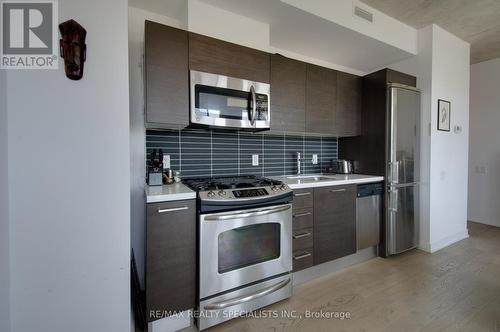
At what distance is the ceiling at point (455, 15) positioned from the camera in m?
2.30

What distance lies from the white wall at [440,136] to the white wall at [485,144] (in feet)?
3.20

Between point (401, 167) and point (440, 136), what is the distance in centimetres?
80

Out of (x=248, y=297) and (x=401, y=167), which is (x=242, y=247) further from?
(x=401, y=167)

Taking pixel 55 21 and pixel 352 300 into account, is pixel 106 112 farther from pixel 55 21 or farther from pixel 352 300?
pixel 352 300

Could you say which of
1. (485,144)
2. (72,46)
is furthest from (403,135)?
(72,46)

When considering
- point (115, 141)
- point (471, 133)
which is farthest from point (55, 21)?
point (471, 133)

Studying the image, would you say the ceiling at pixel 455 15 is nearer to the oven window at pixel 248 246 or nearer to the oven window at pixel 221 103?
the oven window at pixel 221 103

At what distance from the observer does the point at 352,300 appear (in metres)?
1.85

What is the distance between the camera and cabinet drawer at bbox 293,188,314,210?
200 cm

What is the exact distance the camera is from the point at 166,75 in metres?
1.65

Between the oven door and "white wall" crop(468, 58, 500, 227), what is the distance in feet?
13.2

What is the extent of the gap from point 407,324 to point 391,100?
6.76ft

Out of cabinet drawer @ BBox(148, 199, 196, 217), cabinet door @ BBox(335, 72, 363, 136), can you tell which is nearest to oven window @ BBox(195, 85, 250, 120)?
cabinet drawer @ BBox(148, 199, 196, 217)

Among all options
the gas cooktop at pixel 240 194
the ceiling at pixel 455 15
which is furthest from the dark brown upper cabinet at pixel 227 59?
the ceiling at pixel 455 15
